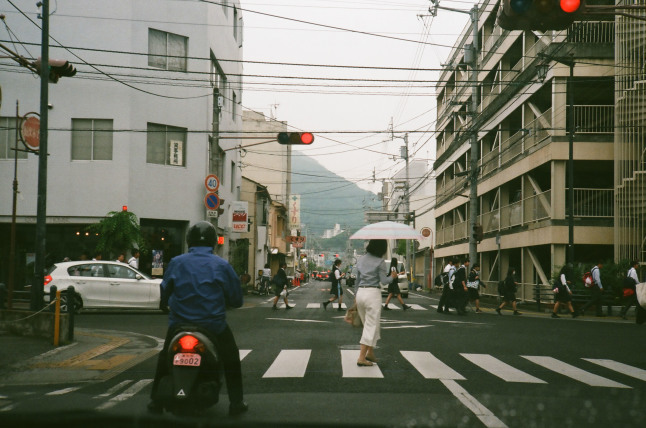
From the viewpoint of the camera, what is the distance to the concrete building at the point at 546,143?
2678 cm

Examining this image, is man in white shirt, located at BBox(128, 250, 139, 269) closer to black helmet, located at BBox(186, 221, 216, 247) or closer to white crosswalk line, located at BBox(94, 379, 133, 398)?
white crosswalk line, located at BBox(94, 379, 133, 398)

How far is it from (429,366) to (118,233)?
17.4 m

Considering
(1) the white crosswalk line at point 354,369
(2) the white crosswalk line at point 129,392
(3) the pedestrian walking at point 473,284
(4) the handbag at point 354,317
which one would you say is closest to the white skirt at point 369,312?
(4) the handbag at point 354,317

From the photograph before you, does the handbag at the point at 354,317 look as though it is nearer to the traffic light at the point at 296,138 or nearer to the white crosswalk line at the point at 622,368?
the white crosswalk line at the point at 622,368

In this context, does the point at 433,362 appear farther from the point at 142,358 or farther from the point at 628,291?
the point at 628,291

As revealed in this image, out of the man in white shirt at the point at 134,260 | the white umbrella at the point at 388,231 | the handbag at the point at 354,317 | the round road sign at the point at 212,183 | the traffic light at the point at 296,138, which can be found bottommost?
the handbag at the point at 354,317

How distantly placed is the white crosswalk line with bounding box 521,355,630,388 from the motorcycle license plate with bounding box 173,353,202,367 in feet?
17.8

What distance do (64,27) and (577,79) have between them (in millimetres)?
20339

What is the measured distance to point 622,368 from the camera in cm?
989

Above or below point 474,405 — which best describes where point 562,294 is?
below

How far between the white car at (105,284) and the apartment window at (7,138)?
817 centimetres

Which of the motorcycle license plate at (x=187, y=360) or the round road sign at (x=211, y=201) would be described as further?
the round road sign at (x=211, y=201)

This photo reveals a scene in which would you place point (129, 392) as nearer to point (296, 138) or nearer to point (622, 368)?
point (622, 368)

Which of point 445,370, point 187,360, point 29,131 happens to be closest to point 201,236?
point 187,360
